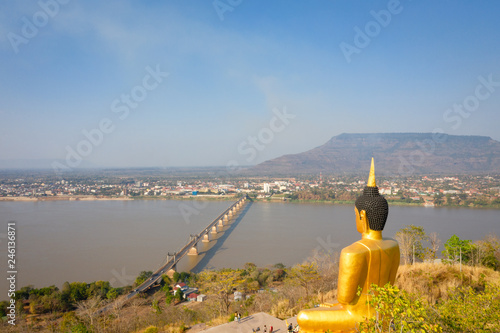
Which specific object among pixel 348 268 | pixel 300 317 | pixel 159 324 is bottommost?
pixel 159 324

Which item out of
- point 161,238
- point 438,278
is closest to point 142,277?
point 161,238

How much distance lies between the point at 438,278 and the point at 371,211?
4.70m

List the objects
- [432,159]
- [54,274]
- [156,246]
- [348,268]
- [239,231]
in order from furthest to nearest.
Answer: [432,159] < [239,231] < [156,246] < [54,274] < [348,268]

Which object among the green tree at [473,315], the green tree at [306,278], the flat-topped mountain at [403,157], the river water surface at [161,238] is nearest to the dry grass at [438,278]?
the green tree at [306,278]

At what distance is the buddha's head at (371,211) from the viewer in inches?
141

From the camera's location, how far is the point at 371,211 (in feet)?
11.8

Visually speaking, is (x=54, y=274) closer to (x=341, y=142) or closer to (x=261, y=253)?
(x=261, y=253)

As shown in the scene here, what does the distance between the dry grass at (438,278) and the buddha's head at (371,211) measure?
11.8 feet

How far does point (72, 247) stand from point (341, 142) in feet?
422

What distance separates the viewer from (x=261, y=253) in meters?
15.1

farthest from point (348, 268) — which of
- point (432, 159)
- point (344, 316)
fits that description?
point (432, 159)

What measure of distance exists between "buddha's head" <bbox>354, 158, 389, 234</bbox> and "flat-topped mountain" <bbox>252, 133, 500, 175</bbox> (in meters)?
70.7

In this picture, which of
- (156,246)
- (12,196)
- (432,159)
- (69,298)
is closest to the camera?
(69,298)

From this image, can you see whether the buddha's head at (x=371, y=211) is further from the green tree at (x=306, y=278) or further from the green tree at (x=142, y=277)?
the green tree at (x=142, y=277)
